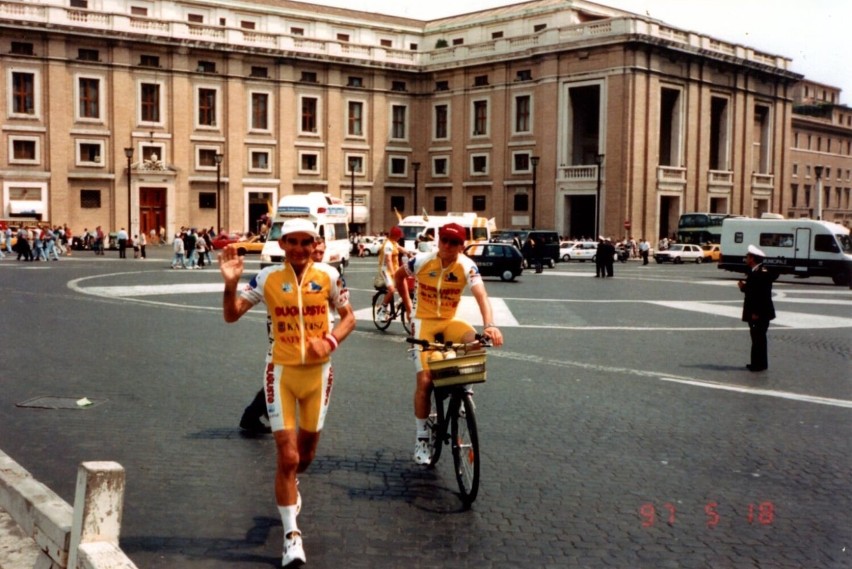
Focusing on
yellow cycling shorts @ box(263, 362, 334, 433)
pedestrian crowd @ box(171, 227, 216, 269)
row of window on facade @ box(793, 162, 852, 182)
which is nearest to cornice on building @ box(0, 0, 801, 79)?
row of window on facade @ box(793, 162, 852, 182)

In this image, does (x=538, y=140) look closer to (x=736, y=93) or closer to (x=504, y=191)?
(x=504, y=191)

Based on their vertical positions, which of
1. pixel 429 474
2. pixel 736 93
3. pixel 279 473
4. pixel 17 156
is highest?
pixel 736 93

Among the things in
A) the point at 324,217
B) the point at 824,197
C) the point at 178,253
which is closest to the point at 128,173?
the point at 178,253

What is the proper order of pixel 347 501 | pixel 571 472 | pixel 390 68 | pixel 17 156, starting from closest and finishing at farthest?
1. pixel 347 501
2. pixel 571 472
3. pixel 17 156
4. pixel 390 68

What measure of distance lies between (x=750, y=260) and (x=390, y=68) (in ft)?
179

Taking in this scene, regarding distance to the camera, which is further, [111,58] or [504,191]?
[504,191]

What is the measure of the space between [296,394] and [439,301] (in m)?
1.76

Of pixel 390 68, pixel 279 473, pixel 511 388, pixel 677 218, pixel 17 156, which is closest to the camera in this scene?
pixel 279 473

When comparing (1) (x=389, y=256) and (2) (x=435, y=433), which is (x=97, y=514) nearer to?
(2) (x=435, y=433)

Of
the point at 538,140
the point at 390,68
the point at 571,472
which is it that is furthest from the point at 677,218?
the point at 571,472

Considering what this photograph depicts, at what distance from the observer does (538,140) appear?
2313 inches

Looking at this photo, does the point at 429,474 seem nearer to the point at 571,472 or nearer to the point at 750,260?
the point at 571,472

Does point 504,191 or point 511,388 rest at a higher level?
point 504,191

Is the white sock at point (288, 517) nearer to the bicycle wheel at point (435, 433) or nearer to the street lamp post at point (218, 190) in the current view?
the bicycle wheel at point (435, 433)
